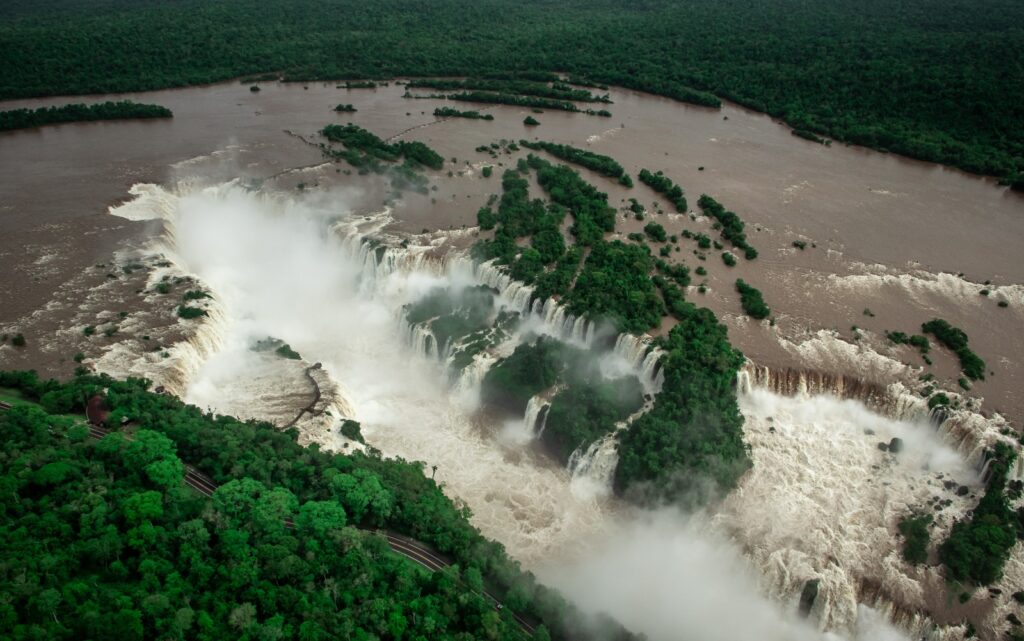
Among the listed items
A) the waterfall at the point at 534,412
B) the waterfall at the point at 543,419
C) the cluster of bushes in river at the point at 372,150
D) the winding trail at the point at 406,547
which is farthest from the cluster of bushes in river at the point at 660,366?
the cluster of bushes in river at the point at 372,150

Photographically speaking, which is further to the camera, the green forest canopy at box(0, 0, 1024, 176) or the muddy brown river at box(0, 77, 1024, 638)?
the green forest canopy at box(0, 0, 1024, 176)

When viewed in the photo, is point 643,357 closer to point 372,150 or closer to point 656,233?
point 656,233

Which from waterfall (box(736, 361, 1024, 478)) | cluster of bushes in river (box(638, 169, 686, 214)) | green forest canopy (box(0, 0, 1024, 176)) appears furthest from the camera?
green forest canopy (box(0, 0, 1024, 176))

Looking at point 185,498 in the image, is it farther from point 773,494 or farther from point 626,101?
point 626,101

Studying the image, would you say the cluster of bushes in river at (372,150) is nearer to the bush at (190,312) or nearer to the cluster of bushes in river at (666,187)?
the cluster of bushes in river at (666,187)

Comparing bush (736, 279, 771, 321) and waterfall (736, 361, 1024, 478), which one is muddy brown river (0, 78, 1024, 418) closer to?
bush (736, 279, 771, 321)

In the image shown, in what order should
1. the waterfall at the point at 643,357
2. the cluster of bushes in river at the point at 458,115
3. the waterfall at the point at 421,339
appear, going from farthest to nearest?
the cluster of bushes in river at the point at 458,115, the waterfall at the point at 421,339, the waterfall at the point at 643,357

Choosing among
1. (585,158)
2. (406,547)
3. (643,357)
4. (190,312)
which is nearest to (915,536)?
(643,357)

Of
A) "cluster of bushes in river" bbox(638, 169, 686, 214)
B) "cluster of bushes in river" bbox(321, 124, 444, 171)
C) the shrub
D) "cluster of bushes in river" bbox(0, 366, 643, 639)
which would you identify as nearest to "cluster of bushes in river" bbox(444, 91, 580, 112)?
"cluster of bushes in river" bbox(321, 124, 444, 171)
